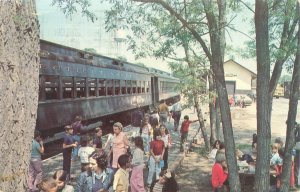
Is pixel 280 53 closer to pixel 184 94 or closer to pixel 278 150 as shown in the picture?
pixel 278 150

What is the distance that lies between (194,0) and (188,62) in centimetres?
605

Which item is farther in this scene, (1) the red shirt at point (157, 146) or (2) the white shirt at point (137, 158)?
(1) the red shirt at point (157, 146)

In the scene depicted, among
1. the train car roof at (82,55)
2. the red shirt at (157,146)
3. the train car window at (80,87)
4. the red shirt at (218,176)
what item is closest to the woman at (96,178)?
the red shirt at (157,146)

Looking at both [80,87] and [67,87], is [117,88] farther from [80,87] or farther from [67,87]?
[67,87]

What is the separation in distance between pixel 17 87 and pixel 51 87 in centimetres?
972

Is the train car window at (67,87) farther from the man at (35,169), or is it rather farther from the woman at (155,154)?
the man at (35,169)

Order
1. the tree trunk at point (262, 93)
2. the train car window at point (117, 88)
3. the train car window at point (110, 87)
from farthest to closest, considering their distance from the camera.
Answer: the train car window at point (117, 88), the train car window at point (110, 87), the tree trunk at point (262, 93)

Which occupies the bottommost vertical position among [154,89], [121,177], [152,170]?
[152,170]

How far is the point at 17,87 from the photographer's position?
3.20m

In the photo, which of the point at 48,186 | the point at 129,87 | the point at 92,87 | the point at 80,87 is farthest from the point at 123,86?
the point at 48,186

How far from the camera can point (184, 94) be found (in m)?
15.4

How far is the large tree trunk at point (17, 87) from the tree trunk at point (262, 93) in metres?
5.09

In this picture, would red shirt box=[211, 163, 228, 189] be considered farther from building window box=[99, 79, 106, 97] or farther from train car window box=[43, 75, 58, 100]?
building window box=[99, 79, 106, 97]

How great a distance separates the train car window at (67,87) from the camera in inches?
537
